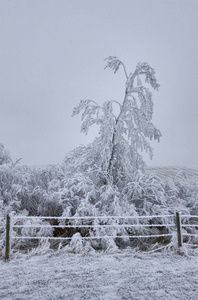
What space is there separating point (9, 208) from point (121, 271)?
487 cm

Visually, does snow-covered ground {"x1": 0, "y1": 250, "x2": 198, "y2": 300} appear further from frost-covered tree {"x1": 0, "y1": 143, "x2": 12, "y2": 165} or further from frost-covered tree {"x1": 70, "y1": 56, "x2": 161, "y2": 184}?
frost-covered tree {"x1": 0, "y1": 143, "x2": 12, "y2": 165}

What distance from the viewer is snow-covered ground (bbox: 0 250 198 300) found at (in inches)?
155

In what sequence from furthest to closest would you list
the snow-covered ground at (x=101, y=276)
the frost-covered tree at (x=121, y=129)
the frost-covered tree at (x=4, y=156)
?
the frost-covered tree at (x=4, y=156) < the frost-covered tree at (x=121, y=129) < the snow-covered ground at (x=101, y=276)

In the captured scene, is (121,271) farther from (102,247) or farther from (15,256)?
(15,256)

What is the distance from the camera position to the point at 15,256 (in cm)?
593

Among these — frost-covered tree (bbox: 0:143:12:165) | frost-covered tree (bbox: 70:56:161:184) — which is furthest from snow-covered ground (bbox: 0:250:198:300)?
frost-covered tree (bbox: 0:143:12:165)

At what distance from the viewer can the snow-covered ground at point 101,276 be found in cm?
393

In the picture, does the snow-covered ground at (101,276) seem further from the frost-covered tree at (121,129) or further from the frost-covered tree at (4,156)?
the frost-covered tree at (4,156)

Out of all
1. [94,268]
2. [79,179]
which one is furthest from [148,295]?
[79,179]

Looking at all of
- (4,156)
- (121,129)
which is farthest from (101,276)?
(4,156)

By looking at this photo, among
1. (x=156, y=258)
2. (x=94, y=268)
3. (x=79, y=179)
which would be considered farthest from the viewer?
(x=79, y=179)

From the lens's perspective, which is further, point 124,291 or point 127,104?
point 127,104

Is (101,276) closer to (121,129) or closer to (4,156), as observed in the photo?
(121,129)

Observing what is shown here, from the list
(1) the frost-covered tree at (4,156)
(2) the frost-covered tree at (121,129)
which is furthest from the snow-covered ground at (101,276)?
(1) the frost-covered tree at (4,156)
